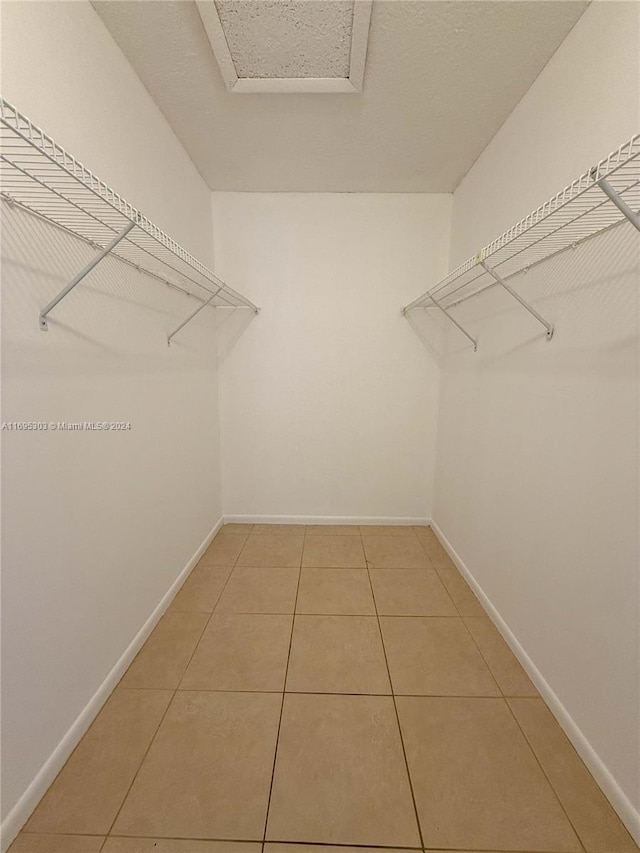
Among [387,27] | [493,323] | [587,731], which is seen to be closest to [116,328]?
[387,27]

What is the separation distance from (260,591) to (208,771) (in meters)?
0.83

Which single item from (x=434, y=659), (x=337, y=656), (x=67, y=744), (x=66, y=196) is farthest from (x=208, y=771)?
(x=66, y=196)

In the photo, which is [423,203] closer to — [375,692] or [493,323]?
[493,323]

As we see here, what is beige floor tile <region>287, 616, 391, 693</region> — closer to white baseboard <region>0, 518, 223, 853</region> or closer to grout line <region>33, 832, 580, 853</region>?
grout line <region>33, 832, 580, 853</region>

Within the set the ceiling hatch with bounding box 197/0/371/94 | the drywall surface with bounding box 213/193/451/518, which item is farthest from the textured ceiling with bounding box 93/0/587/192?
the drywall surface with bounding box 213/193/451/518

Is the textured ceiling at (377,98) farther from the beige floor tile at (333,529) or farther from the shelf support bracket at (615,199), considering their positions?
the beige floor tile at (333,529)

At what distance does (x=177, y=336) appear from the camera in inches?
70.0

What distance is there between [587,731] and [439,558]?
112cm

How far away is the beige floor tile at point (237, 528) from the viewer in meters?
2.49

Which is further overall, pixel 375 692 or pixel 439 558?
pixel 439 558

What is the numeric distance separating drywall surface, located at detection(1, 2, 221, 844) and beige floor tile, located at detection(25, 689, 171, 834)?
0.10m

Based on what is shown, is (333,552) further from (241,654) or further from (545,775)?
(545,775)

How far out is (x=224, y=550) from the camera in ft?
7.34

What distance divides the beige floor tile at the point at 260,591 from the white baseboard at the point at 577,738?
100 centimetres
